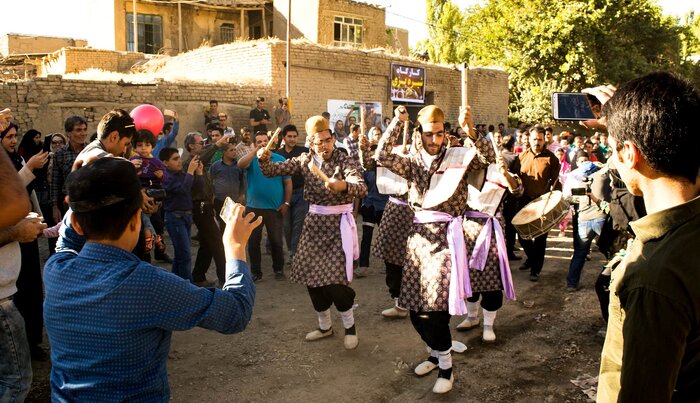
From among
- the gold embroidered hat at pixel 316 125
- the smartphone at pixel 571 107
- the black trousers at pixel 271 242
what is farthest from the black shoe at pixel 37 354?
the smartphone at pixel 571 107

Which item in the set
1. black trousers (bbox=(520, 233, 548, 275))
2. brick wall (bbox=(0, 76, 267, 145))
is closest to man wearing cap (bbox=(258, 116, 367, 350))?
black trousers (bbox=(520, 233, 548, 275))

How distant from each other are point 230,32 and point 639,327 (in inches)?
1101

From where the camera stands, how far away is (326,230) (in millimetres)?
4809

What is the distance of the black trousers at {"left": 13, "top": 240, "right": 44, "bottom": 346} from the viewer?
14.2 ft

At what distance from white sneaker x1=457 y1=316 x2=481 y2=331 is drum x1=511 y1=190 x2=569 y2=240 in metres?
1.22

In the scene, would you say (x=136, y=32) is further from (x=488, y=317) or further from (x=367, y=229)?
(x=488, y=317)

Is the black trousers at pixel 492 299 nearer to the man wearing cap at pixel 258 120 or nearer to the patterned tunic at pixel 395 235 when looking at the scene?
the patterned tunic at pixel 395 235

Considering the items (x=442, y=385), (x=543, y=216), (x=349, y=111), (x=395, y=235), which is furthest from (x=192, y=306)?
(x=349, y=111)

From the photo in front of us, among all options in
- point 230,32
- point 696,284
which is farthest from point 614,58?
point 696,284

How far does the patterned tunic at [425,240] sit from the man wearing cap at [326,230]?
0.49 metres

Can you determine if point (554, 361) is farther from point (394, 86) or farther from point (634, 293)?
point (394, 86)

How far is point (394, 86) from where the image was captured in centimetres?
1941

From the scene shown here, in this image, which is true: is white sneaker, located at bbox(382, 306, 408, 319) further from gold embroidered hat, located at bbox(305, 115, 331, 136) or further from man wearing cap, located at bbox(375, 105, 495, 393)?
gold embroidered hat, located at bbox(305, 115, 331, 136)

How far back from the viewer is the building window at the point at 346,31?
23.9 metres
